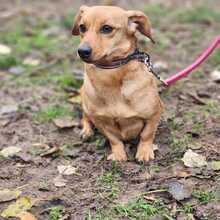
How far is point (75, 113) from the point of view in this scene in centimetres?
411

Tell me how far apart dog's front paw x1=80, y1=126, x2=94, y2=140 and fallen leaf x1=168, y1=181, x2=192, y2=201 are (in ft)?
2.83

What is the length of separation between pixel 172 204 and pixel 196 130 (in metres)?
0.86

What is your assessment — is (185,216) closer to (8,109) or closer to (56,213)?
(56,213)

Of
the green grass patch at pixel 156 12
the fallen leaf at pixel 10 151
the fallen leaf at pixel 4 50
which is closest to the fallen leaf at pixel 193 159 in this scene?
the fallen leaf at pixel 10 151

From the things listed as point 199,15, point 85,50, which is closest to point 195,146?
point 85,50

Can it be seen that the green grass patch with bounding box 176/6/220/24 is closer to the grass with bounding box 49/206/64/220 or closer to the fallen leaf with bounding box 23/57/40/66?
the fallen leaf with bounding box 23/57/40/66

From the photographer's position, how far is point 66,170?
3.31 m

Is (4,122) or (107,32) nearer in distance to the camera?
(107,32)

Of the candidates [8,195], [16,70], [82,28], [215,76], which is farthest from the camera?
[16,70]

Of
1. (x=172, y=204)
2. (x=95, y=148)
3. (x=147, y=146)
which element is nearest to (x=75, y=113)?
(x=95, y=148)

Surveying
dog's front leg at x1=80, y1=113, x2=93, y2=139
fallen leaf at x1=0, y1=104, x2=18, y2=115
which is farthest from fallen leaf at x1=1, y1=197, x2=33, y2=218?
fallen leaf at x1=0, y1=104, x2=18, y2=115

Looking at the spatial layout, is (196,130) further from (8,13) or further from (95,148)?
(8,13)

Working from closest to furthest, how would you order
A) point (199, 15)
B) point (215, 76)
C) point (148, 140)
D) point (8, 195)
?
point (8, 195), point (148, 140), point (215, 76), point (199, 15)

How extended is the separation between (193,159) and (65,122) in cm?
107
